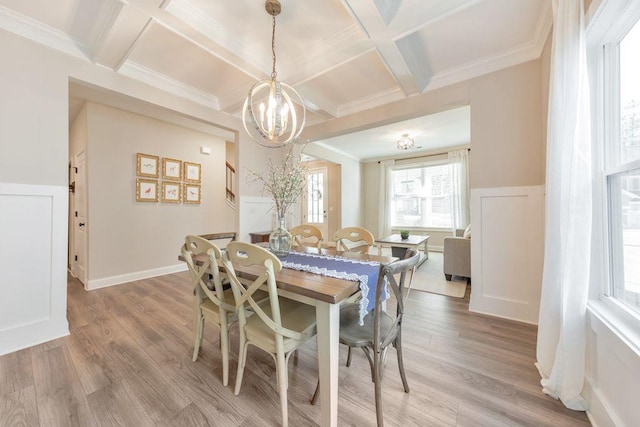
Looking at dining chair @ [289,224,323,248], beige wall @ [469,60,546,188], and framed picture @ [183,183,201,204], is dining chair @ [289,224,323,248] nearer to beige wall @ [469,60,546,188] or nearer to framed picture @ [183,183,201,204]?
beige wall @ [469,60,546,188]

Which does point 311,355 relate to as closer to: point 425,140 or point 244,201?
point 244,201

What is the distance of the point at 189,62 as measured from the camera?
2479mm

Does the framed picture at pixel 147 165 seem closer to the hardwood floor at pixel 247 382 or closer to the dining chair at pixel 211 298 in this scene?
the hardwood floor at pixel 247 382

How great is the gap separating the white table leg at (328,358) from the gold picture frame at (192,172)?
160 inches

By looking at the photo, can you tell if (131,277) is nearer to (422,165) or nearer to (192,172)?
(192,172)

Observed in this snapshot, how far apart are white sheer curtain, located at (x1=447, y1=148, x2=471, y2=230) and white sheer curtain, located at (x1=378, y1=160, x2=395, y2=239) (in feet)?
5.21

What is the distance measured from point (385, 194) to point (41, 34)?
21.7 feet

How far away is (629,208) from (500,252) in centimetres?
132

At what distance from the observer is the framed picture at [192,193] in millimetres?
4246

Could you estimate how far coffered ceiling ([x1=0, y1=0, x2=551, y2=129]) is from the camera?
176 cm

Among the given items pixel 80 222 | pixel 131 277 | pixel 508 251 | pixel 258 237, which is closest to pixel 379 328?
pixel 508 251

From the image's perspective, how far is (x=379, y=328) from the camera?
119cm

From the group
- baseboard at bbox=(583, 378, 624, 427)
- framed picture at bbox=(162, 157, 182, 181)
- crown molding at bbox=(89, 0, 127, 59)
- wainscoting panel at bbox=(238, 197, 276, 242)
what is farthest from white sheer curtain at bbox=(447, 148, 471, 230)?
crown molding at bbox=(89, 0, 127, 59)

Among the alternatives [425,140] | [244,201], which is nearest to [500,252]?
[244,201]
